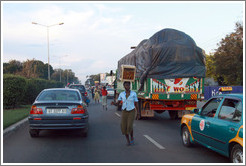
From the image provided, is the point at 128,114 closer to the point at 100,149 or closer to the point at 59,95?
the point at 100,149

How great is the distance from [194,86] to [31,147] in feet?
23.1

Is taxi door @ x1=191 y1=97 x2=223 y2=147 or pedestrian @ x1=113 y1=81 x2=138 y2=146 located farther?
pedestrian @ x1=113 y1=81 x2=138 y2=146

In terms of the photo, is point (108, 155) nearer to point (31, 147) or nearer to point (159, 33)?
point (31, 147)

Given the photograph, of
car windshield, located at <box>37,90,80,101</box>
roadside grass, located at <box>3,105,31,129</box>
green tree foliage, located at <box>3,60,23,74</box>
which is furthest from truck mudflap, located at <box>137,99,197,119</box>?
green tree foliage, located at <box>3,60,23,74</box>

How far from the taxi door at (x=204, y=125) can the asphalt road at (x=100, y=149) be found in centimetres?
38

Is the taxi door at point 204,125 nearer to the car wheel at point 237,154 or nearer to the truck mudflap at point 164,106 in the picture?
the car wheel at point 237,154

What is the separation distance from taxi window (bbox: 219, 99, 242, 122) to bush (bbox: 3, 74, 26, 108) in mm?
13450

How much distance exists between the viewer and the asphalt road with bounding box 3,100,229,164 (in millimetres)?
5680

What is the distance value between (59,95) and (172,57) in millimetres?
5167

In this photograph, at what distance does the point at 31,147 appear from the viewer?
688 cm

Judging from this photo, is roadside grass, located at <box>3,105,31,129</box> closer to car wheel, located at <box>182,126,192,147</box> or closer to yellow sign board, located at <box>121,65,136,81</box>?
yellow sign board, located at <box>121,65,136,81</box>

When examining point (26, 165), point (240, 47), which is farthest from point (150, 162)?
point (240, 47)

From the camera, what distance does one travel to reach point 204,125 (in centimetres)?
578

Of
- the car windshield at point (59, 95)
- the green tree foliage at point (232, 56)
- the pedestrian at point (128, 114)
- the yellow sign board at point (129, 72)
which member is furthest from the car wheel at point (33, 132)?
the green tree foliage at point (232, 56)
